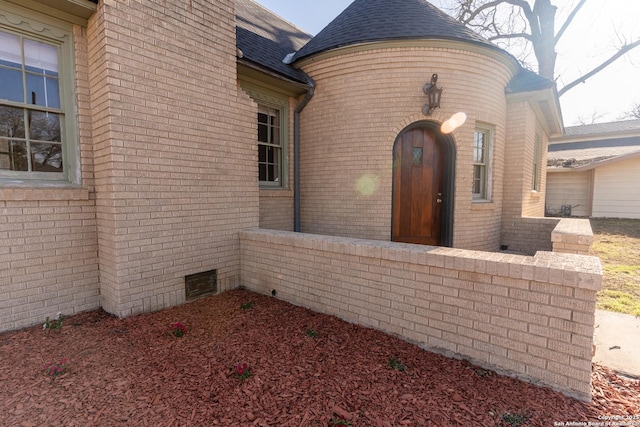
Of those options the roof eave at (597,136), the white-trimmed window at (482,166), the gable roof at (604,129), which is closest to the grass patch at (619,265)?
the white-trimmed window at (482,166)

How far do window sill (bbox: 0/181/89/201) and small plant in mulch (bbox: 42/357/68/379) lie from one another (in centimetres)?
172

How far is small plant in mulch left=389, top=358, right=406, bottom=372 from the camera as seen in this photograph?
8.54ft

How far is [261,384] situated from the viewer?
239cm

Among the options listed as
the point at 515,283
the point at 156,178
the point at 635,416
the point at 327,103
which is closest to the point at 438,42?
the point at 327,103

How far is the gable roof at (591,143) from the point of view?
16.5m

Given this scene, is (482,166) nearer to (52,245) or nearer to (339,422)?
(339,422)

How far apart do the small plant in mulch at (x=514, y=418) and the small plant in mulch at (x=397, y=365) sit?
0.75 meters

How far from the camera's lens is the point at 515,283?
245cm

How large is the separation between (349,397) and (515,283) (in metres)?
1.54

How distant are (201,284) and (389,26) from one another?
5471 mm

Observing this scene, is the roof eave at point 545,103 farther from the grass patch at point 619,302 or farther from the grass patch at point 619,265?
the grass patch at point 619,302

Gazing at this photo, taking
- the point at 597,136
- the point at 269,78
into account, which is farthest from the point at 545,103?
the point at 597,136

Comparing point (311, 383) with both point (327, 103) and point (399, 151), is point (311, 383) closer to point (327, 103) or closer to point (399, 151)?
point (399, 151)

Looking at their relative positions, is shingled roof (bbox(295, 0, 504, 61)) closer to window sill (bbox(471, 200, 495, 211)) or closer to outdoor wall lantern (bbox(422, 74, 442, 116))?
outdoor wall lantern (bbox(422, 74, 442, 116))
